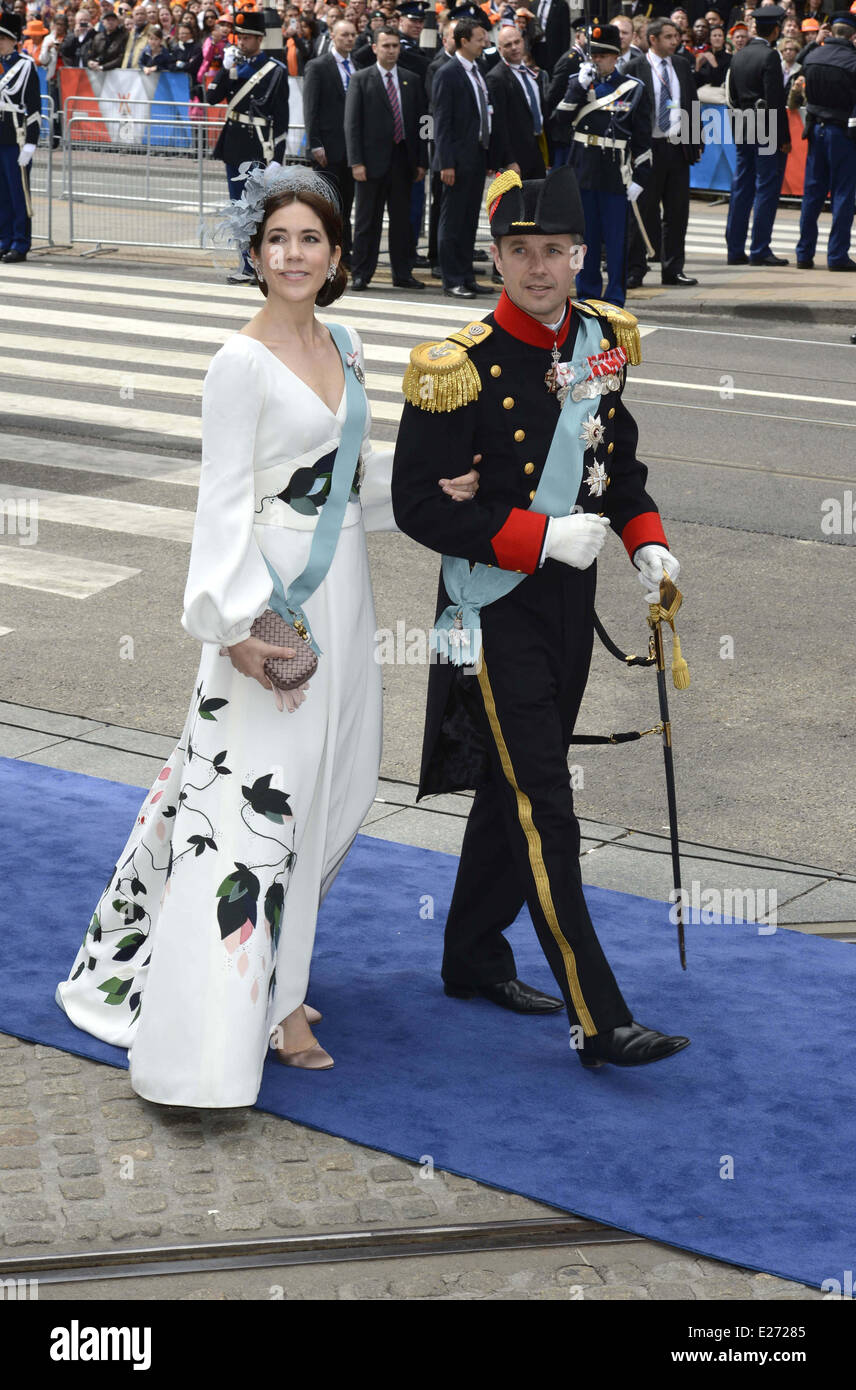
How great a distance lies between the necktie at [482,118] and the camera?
1512 centimetres

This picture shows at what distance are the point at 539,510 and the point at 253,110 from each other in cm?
1325

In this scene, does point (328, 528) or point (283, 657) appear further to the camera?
point (328, 528)

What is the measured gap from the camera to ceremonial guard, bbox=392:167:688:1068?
4.04 metres

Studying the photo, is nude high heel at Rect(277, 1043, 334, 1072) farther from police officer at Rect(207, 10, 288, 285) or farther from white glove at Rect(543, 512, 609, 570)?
police officer at Rect(207, 10, 288, 285)

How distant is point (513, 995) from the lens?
4574mm

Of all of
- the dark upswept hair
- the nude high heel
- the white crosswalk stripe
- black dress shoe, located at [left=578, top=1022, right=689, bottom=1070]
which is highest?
the dark upswept hair

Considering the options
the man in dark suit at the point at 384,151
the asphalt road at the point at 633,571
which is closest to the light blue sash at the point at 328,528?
the asphalt road at the point at 633,571

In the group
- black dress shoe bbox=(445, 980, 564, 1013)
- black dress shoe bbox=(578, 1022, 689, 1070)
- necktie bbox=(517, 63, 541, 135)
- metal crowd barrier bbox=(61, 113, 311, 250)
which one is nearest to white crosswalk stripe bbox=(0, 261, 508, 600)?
metal crowd barrier bbox=(61, 113, 311, 250)

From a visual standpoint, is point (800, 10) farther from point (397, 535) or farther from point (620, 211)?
point (397, 535)

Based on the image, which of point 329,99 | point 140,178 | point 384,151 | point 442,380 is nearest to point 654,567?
point 442,380

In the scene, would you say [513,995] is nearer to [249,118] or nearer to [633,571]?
[633,571]

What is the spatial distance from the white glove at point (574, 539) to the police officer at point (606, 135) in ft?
37.0

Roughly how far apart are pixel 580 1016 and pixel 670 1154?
395 millimetres

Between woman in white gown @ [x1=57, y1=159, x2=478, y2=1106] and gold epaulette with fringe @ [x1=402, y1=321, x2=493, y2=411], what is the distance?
0.56 feet
